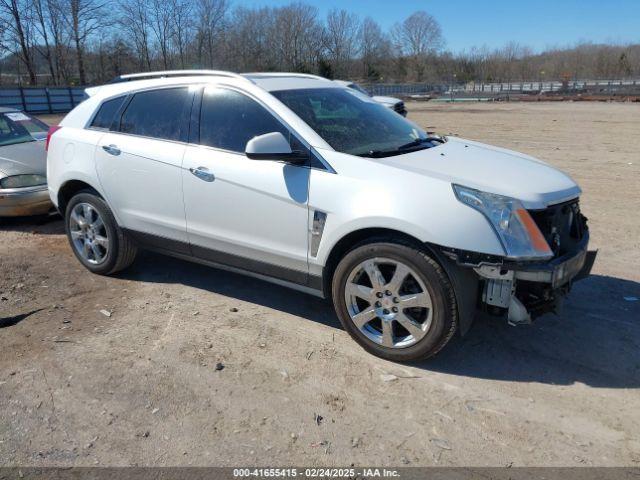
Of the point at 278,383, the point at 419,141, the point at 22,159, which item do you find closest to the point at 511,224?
the point at 419,141

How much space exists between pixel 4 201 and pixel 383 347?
17.5 feet

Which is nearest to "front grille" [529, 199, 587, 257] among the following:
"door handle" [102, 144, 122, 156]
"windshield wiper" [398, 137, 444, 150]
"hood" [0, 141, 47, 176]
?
"windshield wiper" [398, 137, 444, 150]

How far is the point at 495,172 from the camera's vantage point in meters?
3.61

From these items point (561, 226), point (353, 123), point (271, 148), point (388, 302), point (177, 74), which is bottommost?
point (388, 302)

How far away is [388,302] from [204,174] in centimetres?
171

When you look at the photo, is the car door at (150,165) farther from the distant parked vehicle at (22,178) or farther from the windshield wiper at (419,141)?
the distant parked vehicle at (22,178)

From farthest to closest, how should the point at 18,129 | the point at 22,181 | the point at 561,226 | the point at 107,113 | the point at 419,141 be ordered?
the point at 18,129
the point at 22,181
the point at 107,113
the point at 419,141
the point at 561,226

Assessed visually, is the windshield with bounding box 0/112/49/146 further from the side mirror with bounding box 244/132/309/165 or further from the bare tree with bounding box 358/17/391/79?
the bare tree with bounding box 358/17/391/79

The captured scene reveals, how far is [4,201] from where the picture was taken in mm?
6594

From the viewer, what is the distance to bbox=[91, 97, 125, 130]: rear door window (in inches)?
194

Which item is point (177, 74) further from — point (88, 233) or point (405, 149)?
point (405, 149)

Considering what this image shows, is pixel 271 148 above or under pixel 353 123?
under

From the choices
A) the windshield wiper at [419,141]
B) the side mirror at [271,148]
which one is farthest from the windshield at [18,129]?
the windshield wiper at [419,141]

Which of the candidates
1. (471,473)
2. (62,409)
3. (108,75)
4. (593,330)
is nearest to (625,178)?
(593,330)
